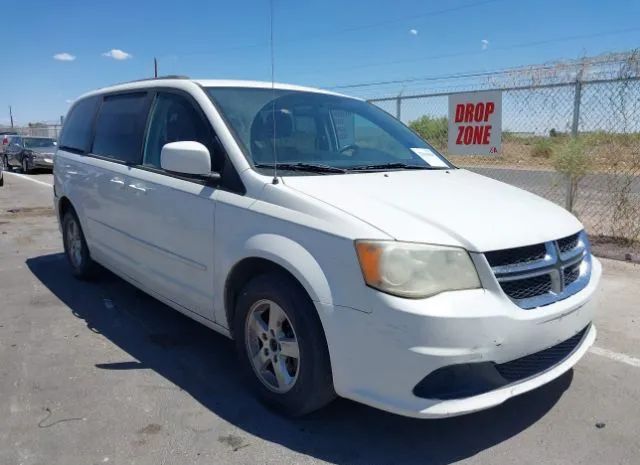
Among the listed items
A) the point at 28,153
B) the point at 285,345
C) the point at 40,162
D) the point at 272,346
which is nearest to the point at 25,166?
the point at 28,153

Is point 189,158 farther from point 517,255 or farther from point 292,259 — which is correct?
point 517,255

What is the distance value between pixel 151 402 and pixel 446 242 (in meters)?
1.96

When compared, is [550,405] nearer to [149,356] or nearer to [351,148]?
[351,148]

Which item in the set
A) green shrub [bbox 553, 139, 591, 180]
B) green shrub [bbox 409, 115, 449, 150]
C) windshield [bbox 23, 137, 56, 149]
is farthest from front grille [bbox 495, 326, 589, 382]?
windshield [bbox 23, 137, 56, 149]

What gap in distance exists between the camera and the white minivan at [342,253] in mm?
2559

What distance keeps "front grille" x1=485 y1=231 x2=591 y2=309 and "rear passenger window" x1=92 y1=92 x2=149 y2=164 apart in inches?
115

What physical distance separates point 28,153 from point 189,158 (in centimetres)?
2085

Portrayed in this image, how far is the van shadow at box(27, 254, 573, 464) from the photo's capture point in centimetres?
285

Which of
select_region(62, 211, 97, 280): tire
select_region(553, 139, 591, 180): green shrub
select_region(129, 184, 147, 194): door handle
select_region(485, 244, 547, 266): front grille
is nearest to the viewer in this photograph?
select_region(485, 244, 547, 266): front grille

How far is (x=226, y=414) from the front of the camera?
10.5 feet

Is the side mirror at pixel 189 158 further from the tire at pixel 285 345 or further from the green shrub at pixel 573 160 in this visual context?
the green shrub at pixel 573 160

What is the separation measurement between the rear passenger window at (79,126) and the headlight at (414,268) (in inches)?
151

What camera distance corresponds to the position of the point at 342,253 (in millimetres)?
2646

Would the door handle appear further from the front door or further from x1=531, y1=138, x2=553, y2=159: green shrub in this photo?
x1=531, y1=138, x2=553, y2=159: green shrub
